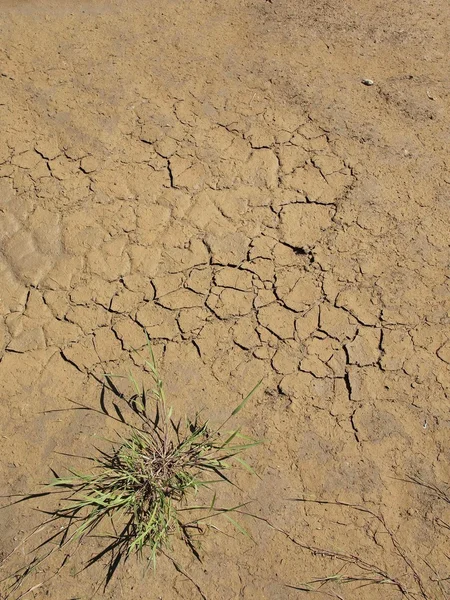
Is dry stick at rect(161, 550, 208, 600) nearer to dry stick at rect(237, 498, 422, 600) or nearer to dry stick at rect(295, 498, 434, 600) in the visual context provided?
dry stick at rect(237, 498, 422, 600)

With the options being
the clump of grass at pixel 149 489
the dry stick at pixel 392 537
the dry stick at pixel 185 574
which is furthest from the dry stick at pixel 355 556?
the dry stick at pixel 185 574

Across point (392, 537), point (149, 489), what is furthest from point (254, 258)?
point (392, 537)

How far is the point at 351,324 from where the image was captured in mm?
2676

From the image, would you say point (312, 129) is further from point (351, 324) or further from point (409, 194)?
point (351, 324)

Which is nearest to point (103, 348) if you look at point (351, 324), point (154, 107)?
point (351, 324)

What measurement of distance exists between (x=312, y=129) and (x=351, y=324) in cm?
108

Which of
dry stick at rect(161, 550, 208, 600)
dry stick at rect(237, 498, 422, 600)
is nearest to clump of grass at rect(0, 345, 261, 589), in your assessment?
dry stick at rect(161, 550, 208, 600)

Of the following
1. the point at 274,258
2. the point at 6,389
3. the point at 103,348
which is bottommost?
the point at 6,389

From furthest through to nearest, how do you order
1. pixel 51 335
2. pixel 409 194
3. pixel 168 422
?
pixel 409 194 < pixel 51 335 < pixel 168 422

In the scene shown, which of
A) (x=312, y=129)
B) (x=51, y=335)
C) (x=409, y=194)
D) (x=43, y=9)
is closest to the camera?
(x=51, y=335)

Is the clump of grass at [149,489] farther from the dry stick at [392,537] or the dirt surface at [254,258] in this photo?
the dry stick at [392,537]

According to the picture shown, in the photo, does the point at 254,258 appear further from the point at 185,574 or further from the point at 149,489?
the point at 185,574

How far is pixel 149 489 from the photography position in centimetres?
241

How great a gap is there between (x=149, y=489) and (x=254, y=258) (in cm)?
110
